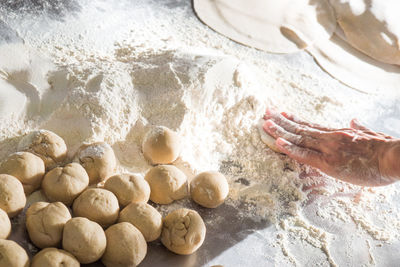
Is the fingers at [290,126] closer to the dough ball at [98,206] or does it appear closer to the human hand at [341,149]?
the human hand at [341,149]

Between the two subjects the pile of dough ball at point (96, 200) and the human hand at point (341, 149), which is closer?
the pile of dough ball at point (96, 200)

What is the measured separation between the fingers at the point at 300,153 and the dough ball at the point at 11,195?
42.6 inches

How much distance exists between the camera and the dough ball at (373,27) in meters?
2.79

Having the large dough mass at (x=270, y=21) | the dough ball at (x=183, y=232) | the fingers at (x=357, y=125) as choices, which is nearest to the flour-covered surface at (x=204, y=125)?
the dough ball at (x=183, y=232)

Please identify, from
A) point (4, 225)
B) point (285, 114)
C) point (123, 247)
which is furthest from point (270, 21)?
point (4, 225)

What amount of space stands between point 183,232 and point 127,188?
26 cm

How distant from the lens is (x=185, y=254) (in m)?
1.52

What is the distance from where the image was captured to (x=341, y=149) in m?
→ 1.91

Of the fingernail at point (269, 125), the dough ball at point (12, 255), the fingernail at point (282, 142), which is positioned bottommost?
the fingernail at point (282, 142)

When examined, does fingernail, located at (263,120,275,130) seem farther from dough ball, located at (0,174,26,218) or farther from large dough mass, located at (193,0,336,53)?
dough ball, located at (0,174,26,218)

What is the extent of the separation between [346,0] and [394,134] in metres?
1.06

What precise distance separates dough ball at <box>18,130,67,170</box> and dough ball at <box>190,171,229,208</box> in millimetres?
524

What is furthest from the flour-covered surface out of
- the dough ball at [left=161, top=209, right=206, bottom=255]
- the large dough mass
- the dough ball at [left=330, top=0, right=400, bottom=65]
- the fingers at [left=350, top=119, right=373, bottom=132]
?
the dough ball at [left=330, top=0, right=400, bottom=65]

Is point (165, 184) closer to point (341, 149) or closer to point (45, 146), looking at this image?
point (45, 146)
